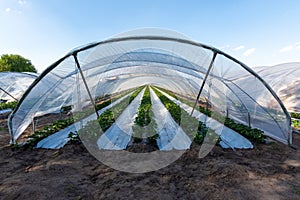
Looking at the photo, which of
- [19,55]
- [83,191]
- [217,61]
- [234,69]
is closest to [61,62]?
[83,191]

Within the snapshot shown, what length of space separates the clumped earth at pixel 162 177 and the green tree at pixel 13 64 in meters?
47.2

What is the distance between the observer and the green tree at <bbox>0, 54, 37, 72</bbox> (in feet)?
139

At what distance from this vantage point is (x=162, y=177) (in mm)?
3625

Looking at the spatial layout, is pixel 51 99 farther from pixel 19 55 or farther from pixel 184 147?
pixel 19 55

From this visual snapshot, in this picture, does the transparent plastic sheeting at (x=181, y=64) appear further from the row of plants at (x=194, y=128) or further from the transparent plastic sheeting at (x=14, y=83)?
the transparent plastic sheeting at (x=14, y=83)

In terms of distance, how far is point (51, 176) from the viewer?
363 cm

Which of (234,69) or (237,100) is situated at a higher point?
(234,69)

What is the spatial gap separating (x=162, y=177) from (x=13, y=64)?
5223cm

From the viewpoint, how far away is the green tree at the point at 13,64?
139 ft

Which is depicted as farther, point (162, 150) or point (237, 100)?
point (237, 100)

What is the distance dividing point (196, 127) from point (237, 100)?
177 centimetres

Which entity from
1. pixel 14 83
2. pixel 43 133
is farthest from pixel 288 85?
pixel 14 83

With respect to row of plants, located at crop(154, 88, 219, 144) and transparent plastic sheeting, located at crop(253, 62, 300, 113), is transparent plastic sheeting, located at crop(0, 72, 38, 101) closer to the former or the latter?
row of plants, located at crop(154, 88, 219, 144)

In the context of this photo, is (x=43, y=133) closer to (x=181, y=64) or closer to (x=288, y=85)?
(x=181, y=64)
